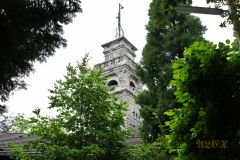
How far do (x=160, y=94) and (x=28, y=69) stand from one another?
9.62m

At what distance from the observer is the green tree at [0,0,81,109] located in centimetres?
516

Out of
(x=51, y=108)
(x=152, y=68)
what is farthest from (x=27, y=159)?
(x=152, y=68)

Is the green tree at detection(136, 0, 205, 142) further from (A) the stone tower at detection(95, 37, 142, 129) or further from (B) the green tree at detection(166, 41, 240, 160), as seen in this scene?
(A) the stone tower at detection(95, 37, 142, 129)

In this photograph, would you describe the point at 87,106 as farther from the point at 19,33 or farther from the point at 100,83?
the point at 19,33

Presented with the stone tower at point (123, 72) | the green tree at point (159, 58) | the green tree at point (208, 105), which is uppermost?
the stone tower at point (123, 72)

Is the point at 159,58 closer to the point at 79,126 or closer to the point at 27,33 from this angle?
the point at 79,126

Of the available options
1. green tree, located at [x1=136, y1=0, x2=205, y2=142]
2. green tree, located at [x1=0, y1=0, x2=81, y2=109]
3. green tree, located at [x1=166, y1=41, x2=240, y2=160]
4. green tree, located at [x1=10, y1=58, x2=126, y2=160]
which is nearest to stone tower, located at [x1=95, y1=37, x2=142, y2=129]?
green tree, located at [x1=136, y1=0, x2=205, y2=142]

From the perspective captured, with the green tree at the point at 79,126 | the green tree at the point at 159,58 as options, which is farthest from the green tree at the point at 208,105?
the green tree at the point at 159,58

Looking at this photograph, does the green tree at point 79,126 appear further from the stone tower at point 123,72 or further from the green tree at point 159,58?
the stone tower at point 123,72

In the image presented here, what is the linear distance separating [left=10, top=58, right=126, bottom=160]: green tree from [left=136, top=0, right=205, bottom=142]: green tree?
12.3 feet

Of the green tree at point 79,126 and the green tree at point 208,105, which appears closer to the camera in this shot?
the green tree at point 208,105

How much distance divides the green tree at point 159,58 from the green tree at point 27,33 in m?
9.01

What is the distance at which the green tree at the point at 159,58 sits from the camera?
14852 millimetres

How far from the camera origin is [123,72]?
115 ft
